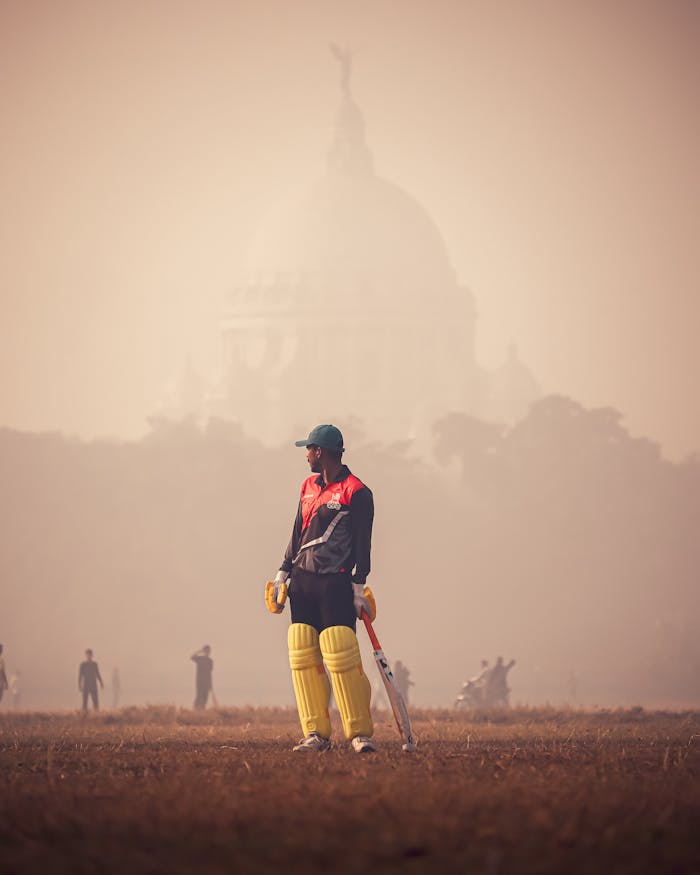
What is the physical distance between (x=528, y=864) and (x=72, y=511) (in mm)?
91347

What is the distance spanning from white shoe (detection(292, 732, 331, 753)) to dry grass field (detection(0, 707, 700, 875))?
23 centimetres

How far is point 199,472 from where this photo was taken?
95.9 m

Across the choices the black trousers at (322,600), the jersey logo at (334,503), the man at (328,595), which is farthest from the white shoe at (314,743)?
the jersey logo at (334,503)

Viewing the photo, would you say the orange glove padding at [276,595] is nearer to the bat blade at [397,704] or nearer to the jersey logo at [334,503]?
the jersey logo at [334,503]

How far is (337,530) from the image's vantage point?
1273 cm

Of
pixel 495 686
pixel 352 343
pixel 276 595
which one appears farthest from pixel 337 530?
pixel 352 343

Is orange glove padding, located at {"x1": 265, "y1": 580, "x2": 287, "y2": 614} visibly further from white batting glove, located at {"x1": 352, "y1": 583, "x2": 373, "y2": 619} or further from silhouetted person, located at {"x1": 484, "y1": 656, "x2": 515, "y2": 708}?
silhouetted person, located at {"x1": 484, "y1": 656, "x2": 515, "y2": 708}

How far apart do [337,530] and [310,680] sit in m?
1.16

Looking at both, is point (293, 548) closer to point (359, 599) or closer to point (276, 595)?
point (276, 595)

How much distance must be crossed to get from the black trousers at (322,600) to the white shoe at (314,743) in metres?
0.81

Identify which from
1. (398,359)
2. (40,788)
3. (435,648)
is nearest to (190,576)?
(435,648)

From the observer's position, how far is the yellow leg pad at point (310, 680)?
12586 millimetres

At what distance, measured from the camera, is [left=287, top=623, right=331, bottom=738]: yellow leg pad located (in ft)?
41.3

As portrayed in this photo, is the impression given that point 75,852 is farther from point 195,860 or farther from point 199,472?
point 199,472
